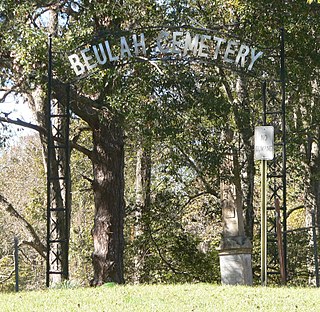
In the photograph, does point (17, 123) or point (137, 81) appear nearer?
point (137, 81)

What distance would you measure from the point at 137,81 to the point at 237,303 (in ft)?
24.6

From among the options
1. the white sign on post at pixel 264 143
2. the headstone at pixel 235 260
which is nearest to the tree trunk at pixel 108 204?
the headstone at pixel 235 260

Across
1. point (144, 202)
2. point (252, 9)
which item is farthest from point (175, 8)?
point (144, 202)

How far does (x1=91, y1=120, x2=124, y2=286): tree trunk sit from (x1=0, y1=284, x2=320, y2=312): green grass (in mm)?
6438

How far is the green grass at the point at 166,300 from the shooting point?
26.3 feet

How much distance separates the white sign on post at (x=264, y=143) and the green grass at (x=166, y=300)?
5.61 feet

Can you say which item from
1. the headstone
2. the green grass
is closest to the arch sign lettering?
the headstone

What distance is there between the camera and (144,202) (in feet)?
66.7

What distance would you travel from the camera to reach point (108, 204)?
16562mm

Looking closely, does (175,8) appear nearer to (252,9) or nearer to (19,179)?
(252,9)

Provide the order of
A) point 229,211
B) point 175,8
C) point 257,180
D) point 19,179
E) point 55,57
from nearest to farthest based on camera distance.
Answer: point 55,57, point 175,8, point 229,211, point 257,180, point 19,179

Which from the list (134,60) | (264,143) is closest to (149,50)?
(134,60)

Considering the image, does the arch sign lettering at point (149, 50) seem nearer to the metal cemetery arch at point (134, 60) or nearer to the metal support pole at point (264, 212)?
the metal cemetery arch at point (134, 60)

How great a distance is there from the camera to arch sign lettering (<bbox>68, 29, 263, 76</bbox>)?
13500mm
